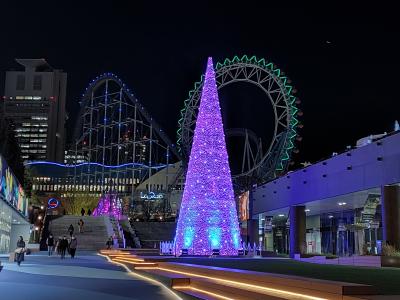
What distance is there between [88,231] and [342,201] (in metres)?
20.3

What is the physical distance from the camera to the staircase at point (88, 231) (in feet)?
125

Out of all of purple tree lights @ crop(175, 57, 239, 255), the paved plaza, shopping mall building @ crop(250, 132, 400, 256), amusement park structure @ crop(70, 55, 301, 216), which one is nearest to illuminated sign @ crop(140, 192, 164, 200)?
amusement park structure @ crop(70, 55, 301, 216)

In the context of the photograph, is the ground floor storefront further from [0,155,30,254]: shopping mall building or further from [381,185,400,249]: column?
[0,155,30,254]: shopping mall building

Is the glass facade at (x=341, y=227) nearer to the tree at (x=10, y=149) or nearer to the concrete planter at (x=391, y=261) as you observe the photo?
the concrete planter at (x=391, y=261)

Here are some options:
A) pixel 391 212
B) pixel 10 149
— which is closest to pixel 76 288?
pixel 391 212

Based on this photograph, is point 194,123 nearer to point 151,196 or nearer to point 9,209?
point 9,209

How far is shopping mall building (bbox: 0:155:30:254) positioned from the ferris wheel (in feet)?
49.2

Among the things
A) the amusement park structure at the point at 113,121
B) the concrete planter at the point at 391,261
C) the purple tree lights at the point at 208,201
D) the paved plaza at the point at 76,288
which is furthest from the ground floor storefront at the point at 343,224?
the amusement park structure at the point at 113,121

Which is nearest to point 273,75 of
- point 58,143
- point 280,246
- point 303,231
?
point 280,246

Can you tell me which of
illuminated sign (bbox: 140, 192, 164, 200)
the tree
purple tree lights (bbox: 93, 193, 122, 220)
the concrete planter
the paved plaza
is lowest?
the paved plaza

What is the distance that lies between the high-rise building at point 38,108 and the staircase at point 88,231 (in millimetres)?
117942

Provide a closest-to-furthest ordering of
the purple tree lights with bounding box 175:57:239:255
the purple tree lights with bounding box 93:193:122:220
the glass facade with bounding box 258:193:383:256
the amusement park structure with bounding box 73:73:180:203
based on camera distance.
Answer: the purple tree lights with bounding box 175:57:239:255 → the glass facade with bounding box 258:193:383:256 → the purple tree lights with bounding box 93:193:122:220 → the amusement park structure with bounding box 73:73:180:203

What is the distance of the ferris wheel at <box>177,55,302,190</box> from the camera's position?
43844 mm

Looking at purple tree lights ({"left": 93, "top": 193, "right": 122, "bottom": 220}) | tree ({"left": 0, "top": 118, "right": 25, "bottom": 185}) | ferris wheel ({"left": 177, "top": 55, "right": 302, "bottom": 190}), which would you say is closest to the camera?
ferris wheel ({"left": 177, "top": 55, "right": 302, "bottom": 190})
